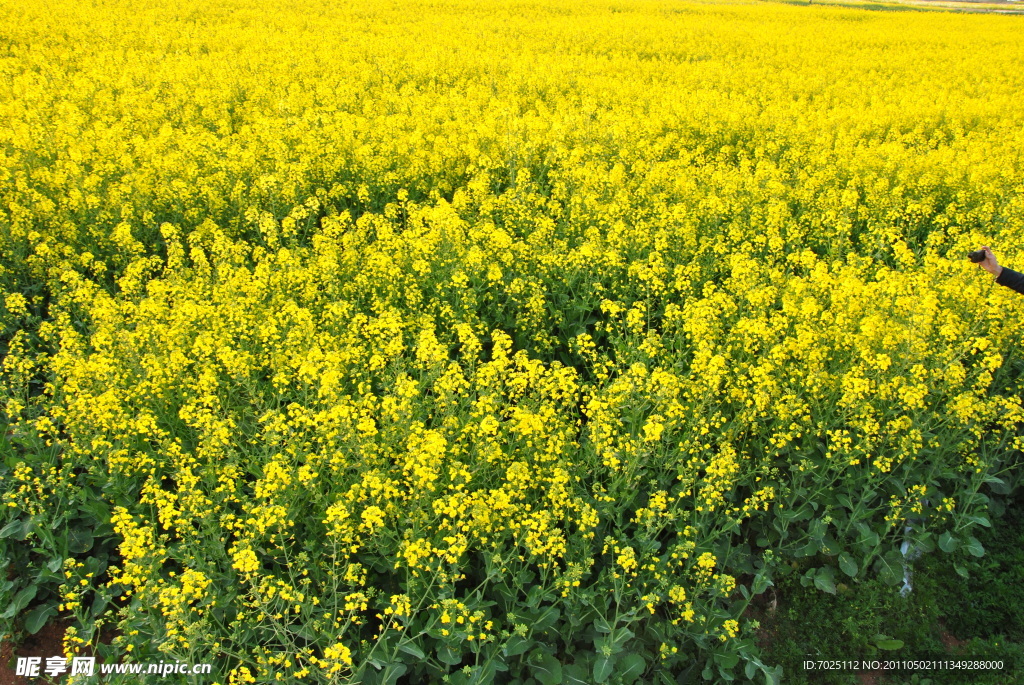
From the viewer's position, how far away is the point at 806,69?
16.4m

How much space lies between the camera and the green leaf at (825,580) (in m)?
4.33

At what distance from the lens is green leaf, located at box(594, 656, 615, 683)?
347 centimetres

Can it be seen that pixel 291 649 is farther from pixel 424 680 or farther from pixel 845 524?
pixel 845 524

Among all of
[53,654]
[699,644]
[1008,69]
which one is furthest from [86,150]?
[1008,69]

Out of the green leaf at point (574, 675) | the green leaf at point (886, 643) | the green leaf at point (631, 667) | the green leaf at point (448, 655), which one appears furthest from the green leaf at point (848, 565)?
the green leaf at point (448, 655)

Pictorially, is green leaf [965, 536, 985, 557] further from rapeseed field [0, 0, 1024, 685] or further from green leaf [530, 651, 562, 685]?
green leaf [530, 651, 562, 685]

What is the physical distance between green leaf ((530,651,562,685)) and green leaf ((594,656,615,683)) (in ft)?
0.69

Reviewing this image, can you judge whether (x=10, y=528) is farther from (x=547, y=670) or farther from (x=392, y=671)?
(x=547, y=670)

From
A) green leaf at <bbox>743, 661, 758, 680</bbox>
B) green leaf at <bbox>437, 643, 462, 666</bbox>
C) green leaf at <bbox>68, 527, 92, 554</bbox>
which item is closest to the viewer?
green leaf at <bbox>437, 643, 462, 666</bbox>

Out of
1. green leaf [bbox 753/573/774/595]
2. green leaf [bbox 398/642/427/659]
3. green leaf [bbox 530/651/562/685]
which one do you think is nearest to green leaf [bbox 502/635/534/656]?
green leaf [bbox 530/651/562/685]

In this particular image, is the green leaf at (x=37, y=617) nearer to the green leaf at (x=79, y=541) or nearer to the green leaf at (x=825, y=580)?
the green leaf at (x=79, y=541)

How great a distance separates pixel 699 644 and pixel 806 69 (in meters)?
16.4

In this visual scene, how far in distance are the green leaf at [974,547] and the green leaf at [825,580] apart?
107 cm

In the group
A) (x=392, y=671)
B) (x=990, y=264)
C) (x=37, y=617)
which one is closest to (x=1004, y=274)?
(x=990, y=264)
